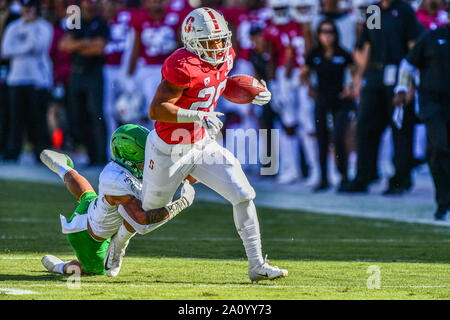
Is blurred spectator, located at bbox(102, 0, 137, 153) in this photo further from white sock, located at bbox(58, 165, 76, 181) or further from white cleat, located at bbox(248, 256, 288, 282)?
white cleat, located at bbox(248, 256, 288, 282)

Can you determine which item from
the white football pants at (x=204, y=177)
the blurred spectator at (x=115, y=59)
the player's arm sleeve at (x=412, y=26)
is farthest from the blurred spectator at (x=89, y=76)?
the white football pants at (x=204, y=177)

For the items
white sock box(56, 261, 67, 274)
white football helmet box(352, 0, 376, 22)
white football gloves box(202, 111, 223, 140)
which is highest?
white football helmet box(352, 0, 376, 22)

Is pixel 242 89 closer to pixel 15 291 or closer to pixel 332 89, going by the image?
pixel 15 291

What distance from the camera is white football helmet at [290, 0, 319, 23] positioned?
1424 centimetres

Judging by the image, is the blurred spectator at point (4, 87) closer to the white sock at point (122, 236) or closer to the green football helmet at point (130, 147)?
the green football helmet at point (130, 147)

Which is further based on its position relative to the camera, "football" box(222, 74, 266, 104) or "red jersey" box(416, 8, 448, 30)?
"red jersey" box(416, 8, 448, 30)

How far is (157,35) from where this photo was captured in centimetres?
1548

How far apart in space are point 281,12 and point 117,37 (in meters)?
3.07

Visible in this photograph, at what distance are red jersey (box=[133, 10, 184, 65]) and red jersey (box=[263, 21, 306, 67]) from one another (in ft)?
5.09

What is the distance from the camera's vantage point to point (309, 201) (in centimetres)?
1196

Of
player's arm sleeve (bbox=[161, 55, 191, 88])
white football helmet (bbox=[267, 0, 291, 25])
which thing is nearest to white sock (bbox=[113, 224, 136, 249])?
player's arm sleeve (bbox=[161, 55, 191, 88])

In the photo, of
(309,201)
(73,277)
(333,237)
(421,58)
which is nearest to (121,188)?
(73,277)

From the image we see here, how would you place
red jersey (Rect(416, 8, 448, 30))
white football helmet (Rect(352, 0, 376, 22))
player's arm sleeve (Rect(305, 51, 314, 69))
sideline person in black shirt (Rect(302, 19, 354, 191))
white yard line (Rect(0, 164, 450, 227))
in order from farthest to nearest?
red jersey (Rect(416, 8, 448, 30)) → player's arm sleeve (Rect(305, 51, 314, 69)) → sideline person in black shirt (Rect(302, 19, 354, 191)) → white football helmet (Rect(352, 0, 376, 22)) → white yard line (Rect(0, 164, 450, 227))
